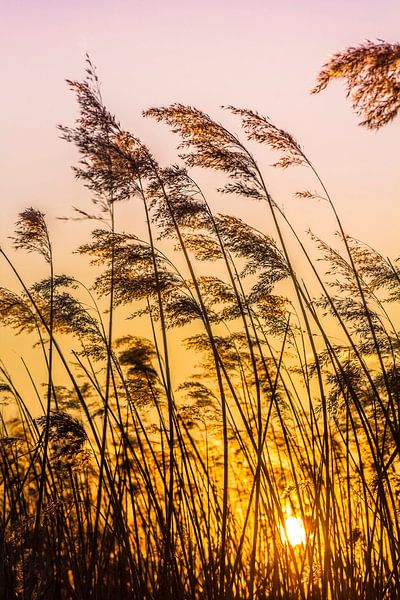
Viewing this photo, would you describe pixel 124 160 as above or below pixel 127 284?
above

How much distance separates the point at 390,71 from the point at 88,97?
1.64 meters

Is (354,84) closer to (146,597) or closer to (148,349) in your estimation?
(148,349)

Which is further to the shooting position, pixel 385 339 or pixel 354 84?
pixel 385 339

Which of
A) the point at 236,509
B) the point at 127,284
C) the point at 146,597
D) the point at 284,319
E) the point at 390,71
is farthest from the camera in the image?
the point at 236,509

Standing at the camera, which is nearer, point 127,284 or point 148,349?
point 127,284

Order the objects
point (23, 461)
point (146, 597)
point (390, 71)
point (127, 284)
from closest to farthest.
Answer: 1. point (146, 597)
2. point (390, 71)
3. point (127, 284)
4. point (23, 461)

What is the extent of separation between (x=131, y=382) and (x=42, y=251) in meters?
0.99

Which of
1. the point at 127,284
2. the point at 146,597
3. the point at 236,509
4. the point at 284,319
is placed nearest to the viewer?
the point at 146,597

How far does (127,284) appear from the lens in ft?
12.2

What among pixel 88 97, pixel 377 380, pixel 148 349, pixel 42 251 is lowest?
pixel 377 380

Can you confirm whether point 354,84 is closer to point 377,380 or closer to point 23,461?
point 377,380

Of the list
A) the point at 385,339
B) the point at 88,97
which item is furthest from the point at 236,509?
the point at 88,97

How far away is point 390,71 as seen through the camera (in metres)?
2.98

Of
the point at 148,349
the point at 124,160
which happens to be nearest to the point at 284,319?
the point at 148,349
